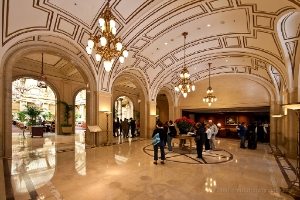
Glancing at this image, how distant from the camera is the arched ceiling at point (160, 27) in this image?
17.6ft

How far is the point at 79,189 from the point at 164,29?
6.22 meters

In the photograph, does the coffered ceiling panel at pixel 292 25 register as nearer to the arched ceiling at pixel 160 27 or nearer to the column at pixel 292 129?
the arched ceiling at pixel 160 27

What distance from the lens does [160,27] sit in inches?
275

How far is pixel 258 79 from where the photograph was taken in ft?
38.4

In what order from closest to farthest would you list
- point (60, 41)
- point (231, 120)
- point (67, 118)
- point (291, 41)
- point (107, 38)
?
point (107, 38), point (291, 41), point (60, 41), point (67, 118), point (231, 120)

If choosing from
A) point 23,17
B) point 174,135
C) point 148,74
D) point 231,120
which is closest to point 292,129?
point 174,135

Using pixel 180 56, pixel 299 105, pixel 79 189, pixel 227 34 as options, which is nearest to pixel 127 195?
pixel 79 189

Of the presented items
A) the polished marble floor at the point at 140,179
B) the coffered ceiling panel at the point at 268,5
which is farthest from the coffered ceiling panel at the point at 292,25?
the polished marble floor at the point at 140,179

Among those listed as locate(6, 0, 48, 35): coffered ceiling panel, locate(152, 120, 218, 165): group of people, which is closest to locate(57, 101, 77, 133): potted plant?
locate(6, 0, 48, 35): coffered ceiling panel

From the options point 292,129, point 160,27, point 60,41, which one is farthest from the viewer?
point 160,27

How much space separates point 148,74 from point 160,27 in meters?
4.35

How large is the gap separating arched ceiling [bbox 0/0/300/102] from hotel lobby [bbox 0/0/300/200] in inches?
1.4

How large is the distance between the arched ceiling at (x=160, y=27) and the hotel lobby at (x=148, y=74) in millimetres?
35

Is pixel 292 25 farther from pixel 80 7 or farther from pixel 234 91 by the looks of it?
pixel 234 91
